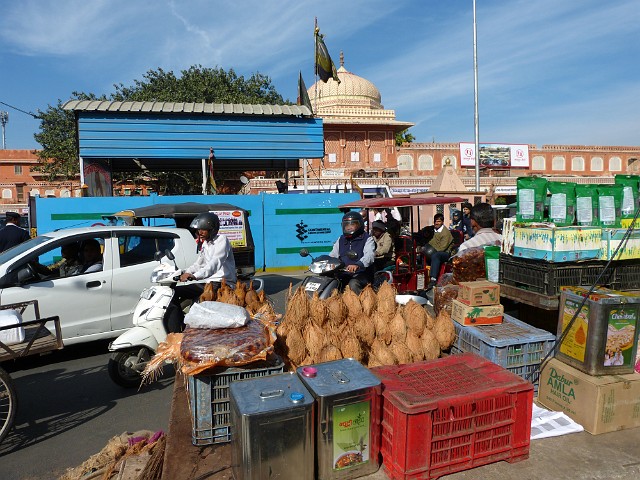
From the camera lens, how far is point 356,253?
5824mm

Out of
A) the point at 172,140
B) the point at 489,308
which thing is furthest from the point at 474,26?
the point at 489,308

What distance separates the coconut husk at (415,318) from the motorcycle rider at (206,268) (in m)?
2.26

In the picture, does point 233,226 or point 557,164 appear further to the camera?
point 557,164

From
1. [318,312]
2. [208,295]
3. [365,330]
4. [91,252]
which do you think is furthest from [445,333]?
[91,252]

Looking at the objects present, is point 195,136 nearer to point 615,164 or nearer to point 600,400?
point 600,400

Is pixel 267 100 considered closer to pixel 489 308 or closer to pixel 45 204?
pixel 45 204

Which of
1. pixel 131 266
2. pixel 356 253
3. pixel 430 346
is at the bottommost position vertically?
pixel 430 346

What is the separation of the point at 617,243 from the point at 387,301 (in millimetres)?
2217

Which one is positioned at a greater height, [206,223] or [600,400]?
[206,223]

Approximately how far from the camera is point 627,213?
163 inches

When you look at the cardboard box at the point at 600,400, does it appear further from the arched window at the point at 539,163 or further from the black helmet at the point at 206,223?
the arched window at the point at 539,163

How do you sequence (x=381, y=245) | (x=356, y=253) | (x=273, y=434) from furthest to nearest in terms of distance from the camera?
(x=381, y=245) → (x=356, y=253) → (x=273, y=434)

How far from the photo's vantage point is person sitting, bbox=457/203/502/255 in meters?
5.76

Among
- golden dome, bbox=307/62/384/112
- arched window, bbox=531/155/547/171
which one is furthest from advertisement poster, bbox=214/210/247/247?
arched window, bbox=531/155/547/171
